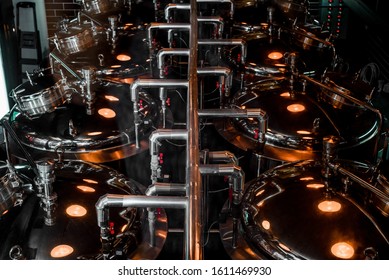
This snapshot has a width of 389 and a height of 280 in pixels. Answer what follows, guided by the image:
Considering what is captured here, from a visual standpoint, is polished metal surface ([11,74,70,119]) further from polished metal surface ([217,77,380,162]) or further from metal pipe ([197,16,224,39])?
metal pipe ([197,16,224,39])

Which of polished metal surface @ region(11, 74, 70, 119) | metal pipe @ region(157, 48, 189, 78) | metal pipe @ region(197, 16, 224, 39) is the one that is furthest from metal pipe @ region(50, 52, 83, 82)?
metal pipe @ region(197, 16, 224, 39)

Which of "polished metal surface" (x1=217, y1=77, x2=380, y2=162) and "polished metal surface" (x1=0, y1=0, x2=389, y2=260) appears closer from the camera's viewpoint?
"polished metal surface" (x1=0, y1=0, x2=389, y2=260)

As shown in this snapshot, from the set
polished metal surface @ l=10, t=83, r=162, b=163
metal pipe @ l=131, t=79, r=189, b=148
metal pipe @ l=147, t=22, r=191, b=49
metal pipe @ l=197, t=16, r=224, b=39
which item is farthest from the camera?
metal pipe @ l=197, t=16, r=224, b=39

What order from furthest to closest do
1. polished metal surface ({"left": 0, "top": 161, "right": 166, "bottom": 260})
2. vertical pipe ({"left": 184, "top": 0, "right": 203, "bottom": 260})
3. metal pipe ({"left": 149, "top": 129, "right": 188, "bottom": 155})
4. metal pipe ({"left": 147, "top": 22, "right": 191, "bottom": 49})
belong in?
metal pipe ({"left": 147, "top": 22, "right": 191, "bottom": 49}), metal pipe ({"left": 149, "top": 129, "right": 188, "bottom": 155}), polished metal surface ({"left": 0, "top": 161, "right": 166, "bottom": 260}), vertical pipe ({"left": 184, "top": 0, "right": 203, "bottom": 260})

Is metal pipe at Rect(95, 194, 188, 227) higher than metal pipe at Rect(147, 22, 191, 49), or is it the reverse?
metal pipe at Rect(147, 22, 191, 49)

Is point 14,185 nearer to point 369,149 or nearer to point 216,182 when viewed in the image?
point 216,182

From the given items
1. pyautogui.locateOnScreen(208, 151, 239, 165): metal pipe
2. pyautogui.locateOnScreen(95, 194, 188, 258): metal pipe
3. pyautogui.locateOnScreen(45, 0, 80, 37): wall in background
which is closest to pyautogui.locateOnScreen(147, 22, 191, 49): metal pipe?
pyautogui.locateOnScreen(208, 151, 239, 165): metal pipe

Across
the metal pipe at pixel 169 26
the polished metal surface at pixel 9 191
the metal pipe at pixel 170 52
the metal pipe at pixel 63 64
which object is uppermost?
the metal pipe at pixel 169 26

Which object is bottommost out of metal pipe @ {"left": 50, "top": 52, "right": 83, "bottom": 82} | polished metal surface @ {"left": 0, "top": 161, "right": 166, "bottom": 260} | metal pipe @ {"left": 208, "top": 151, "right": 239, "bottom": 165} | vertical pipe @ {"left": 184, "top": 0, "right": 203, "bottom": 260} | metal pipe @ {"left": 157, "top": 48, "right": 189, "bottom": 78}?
polished metal surface @ {"left": 0, "top": 161, "right": 166, "bottom": 260}

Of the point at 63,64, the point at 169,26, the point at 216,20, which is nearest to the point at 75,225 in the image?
the point at 169,26

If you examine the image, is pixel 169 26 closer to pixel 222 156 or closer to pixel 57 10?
pixel 222 156

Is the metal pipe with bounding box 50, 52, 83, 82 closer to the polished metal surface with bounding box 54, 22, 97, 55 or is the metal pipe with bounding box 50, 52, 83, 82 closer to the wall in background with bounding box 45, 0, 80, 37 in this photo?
the polished metal surface with bounding box 54, 22, 97, 55

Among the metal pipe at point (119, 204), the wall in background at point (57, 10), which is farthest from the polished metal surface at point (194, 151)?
the wall in background at point (57, 10)

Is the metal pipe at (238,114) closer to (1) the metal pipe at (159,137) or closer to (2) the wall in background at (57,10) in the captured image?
(1) the metal pipe at (159,137)
